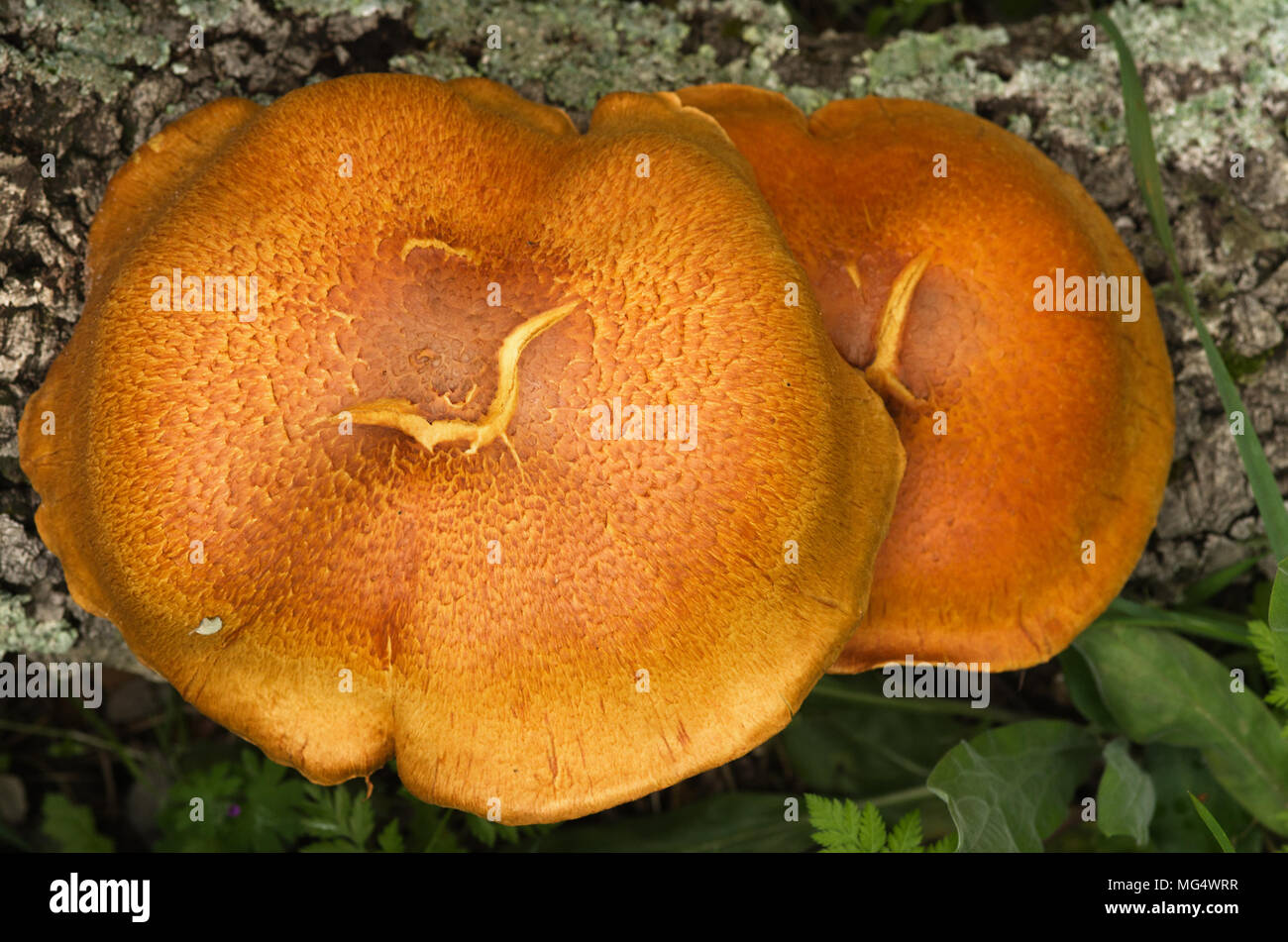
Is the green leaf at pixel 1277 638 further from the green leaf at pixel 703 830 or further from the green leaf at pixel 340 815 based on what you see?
the green leaf at pixel 340 815

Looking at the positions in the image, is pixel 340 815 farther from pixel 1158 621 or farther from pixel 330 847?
pixel 1158 621

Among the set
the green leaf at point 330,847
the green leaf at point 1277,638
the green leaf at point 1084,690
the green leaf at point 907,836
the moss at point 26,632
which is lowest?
the green leaf at point 330,847

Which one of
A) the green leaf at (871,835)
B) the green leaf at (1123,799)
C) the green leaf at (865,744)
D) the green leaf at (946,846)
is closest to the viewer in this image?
the green leaf at (871,835)

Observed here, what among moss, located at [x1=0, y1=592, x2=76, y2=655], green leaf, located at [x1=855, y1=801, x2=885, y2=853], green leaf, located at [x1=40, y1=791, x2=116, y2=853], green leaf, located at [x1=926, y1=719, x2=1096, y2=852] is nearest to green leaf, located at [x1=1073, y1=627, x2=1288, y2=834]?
green leaf, located at [x1=926, y1=719, x2=1096, y2=852]

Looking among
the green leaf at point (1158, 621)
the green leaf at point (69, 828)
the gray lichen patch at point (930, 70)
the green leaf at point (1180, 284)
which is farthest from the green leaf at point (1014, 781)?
the green leaf at point (69, 828)

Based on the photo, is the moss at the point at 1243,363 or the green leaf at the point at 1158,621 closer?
the green leaf at the point at 1158,621

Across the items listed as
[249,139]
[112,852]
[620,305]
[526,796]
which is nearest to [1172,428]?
[620,305]

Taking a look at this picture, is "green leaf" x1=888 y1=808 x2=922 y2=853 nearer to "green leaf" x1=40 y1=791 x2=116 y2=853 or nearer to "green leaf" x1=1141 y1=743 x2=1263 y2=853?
"green leaf" x1=1141 y1=743 x2=1263 y2=853

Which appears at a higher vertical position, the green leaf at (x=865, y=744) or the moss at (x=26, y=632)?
the moss at (x=26, y=632)
